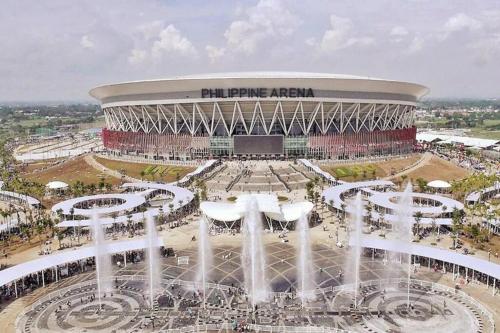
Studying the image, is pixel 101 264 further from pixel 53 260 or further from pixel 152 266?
pixel 152 266

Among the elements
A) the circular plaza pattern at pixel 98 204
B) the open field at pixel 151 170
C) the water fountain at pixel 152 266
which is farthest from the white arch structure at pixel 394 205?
the open field at pixel 151 170

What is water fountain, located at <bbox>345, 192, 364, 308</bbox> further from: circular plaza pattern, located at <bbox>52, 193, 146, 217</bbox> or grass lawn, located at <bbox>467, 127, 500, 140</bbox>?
grass lawn, located at <bbox>467, 127, 500, 140</bbox>

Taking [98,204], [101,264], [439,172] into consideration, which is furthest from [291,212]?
[439,172]

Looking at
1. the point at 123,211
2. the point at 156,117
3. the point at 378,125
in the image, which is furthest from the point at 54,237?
the point at 378,125

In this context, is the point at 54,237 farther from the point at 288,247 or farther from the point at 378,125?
the point at 378,125

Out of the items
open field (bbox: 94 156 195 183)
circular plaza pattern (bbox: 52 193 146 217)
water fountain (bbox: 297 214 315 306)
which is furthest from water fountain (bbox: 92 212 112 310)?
open field (bbox: 94 156 195 183)

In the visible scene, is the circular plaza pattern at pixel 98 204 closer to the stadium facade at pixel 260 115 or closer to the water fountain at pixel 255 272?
the water fountain at pixel 255 272
